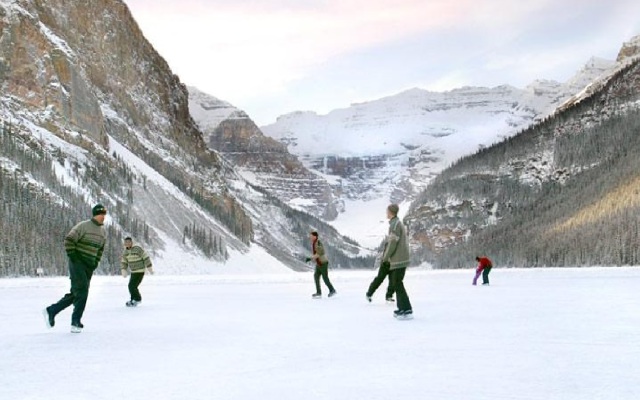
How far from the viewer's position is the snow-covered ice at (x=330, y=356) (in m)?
6.88

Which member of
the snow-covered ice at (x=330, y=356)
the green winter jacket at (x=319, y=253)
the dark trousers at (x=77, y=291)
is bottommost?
the snow-covered ice at (x=330, y=356)

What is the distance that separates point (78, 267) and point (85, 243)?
1.56 feet

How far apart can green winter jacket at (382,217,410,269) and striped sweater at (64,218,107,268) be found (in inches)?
231

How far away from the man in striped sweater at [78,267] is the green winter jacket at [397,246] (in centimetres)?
587

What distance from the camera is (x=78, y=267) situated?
1246 cm

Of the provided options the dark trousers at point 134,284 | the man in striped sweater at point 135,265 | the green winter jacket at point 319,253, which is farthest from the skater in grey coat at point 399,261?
the dark trousers at point 134,284

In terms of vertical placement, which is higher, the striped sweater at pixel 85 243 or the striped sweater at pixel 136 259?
the striped sweater at pixel 85 243

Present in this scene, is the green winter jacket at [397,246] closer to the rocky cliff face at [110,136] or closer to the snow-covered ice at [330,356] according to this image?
the snow-covered ice at [330,356]

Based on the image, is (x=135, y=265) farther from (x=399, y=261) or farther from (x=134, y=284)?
(x=399, y=261)

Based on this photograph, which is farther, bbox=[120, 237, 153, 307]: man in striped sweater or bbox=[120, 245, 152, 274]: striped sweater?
bbox=[120, 245, 152, 274]: striped sweater

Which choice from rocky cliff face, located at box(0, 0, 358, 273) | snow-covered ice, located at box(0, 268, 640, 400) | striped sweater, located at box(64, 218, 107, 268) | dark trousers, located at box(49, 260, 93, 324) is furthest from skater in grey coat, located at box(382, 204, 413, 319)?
rocky cliff face, located at box(0, 0, 358, 273)

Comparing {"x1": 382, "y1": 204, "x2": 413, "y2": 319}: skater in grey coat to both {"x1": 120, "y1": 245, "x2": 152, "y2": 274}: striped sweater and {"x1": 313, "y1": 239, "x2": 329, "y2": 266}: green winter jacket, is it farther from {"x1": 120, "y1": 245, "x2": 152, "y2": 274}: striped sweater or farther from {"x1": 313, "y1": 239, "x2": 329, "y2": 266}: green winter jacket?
{"x1": 120, "y1": 245, "x2": 152, "y2": 274}: striped sweater

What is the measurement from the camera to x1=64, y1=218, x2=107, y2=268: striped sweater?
40.7ft

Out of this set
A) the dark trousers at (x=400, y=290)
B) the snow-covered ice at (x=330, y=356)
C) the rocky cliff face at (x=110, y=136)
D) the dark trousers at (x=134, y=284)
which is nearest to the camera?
the snow-covered ice at (x=330, y=356)
